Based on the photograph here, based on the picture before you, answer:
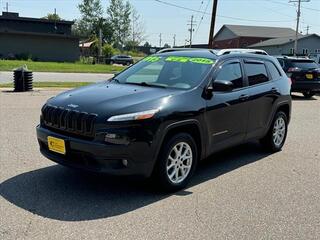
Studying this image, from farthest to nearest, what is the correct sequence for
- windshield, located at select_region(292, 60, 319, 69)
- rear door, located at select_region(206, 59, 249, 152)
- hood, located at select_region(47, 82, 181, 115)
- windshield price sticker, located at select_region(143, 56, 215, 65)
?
windshield, located at select_region(292, 60, 319, 69) < windshield price sticker, located at select_region(143, 56, 215, 65) < rear door, located at select_region(206, 59, 249, 152) < hood, located at select_region(47, 82, 181, 115)

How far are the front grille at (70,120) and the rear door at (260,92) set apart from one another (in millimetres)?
2807

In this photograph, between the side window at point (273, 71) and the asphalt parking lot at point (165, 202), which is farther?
the side window at point (273, 71)

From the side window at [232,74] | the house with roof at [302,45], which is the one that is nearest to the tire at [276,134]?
the side window at [232,74]

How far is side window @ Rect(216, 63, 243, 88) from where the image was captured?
5791 mm

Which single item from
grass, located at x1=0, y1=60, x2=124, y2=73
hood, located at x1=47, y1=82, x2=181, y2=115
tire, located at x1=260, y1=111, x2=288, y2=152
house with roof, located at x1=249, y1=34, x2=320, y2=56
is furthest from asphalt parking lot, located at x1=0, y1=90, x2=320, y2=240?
house with roof, located at x1=249, y1=34, x2=320, y2=56

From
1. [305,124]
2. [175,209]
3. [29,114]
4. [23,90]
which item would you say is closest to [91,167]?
[175,209]

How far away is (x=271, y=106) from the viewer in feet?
22.7

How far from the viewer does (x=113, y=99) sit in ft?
15.6

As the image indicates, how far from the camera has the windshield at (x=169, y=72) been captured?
5500 mm

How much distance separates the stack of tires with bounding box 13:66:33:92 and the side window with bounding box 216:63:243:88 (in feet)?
36.7

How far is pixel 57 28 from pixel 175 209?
5949 cm

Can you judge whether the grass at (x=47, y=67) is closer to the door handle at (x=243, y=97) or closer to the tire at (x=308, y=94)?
the tire at (x=308, y=94)

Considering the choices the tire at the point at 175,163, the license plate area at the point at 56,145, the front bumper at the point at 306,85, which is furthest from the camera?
the front bumper at the point at 306,85

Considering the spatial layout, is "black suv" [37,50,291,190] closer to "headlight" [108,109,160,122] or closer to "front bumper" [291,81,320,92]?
"headlight" [108,109,160,122]
